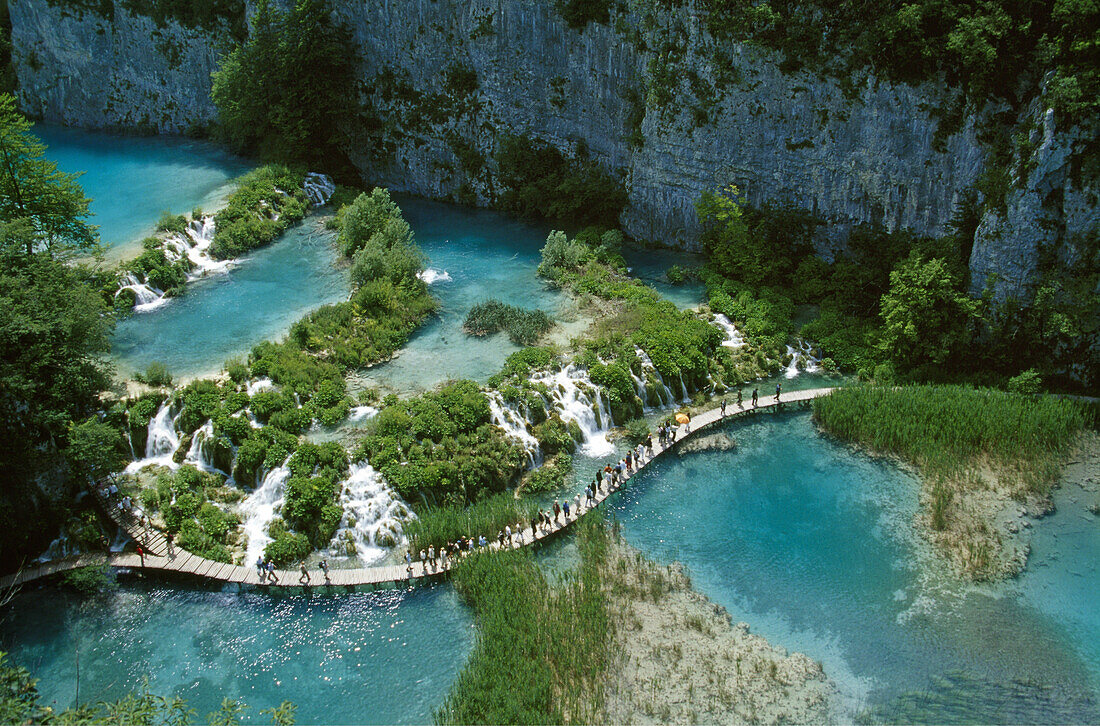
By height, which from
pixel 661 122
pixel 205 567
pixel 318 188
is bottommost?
pixel 205 567

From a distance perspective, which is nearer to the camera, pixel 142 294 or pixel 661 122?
pixel 142 294

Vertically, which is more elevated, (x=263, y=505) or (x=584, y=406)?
(x=584, y=406)

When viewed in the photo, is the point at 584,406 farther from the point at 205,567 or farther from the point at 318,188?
the point at 318,188

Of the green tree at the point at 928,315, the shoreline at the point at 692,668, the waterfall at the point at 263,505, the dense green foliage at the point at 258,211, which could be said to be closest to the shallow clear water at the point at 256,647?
the waterfall at the point at 263,505

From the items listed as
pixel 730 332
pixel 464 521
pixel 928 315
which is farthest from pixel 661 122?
pixel 464 521

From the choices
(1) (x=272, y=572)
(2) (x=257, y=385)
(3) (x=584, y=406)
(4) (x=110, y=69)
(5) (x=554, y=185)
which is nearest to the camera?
(1) (x=272, y=572)

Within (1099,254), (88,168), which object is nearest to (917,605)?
(1099,254)

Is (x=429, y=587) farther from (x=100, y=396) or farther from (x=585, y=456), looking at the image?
(x=100, y=396)
